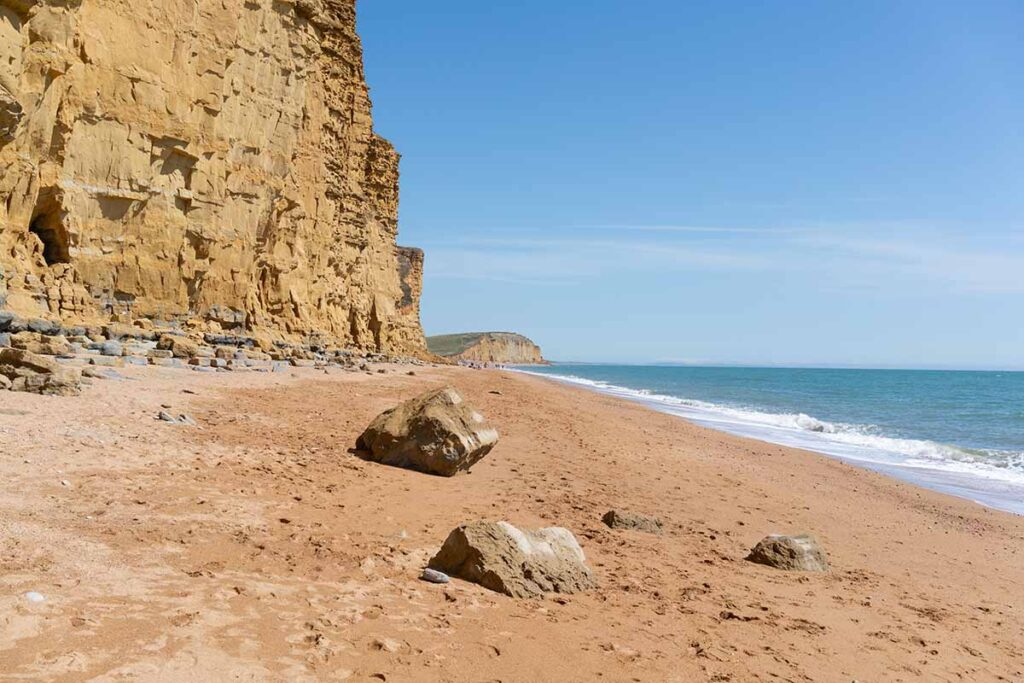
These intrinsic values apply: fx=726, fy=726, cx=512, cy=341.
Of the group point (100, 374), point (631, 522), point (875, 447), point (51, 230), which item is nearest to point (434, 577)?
point (631, 522)

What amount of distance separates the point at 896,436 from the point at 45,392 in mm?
21737

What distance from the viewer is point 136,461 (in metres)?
5.99

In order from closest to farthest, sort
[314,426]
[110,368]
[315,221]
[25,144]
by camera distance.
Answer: [314,426]
[110,368]
[25,144]
[315,221]

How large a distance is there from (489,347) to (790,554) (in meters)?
129

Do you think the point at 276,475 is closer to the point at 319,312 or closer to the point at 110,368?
the point at 110,368

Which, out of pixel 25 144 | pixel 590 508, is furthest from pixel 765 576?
pixel 25 144

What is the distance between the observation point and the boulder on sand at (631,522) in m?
6.61

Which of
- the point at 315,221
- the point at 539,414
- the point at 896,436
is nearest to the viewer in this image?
the point at 539,414

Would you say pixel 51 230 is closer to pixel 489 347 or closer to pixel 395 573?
pixel 395 573

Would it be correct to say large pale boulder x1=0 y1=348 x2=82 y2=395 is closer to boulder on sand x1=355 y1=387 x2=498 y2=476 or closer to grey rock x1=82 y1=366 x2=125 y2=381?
grey rock x1=82 y1=366 x2=125 y2=381

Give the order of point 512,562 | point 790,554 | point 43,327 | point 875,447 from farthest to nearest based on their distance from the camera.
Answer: point 875,447
point 43,327
point 790,554
point 512,562

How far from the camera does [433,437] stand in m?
7.71

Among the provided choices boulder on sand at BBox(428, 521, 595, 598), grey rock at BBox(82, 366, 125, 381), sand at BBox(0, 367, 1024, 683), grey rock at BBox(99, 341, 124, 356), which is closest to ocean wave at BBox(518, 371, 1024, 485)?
sand at BBox(0, 367, 1024, 683)

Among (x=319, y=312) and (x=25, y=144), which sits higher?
(x=25, y=144)
